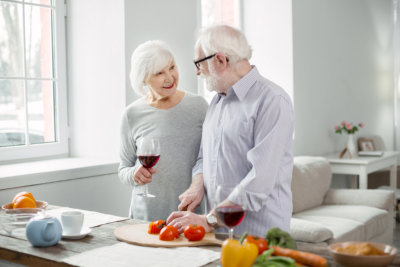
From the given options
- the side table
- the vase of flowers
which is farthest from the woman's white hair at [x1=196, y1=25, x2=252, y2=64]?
the vase of flowers

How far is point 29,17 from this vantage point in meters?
3.37

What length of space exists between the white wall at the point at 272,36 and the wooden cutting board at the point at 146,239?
3.21 m

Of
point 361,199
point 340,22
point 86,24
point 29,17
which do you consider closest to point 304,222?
point 361,199

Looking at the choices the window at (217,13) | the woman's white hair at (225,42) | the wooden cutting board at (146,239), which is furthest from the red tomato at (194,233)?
the window at (217,13)

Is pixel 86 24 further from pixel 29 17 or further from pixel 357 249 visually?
pixel 357 249

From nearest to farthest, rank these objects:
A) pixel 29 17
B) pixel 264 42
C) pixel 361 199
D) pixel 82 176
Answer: pixel 82 176
pixel 29 17
pixel 361 199
pixel 264 42

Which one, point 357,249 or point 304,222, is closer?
point 357,249

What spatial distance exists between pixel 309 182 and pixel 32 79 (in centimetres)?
239

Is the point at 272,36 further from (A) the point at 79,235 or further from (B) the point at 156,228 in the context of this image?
(A) the point at 79,235

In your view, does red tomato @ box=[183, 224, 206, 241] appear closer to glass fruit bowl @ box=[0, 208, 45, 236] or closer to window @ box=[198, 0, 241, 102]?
glass fruit bowl @ box=[0, 208, 45, 236]

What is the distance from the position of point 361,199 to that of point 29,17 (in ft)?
10.1

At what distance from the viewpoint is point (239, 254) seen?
1.32 m

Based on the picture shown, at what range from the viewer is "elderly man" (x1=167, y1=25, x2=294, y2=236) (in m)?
1.92

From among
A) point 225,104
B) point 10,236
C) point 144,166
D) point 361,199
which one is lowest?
point 361,199
